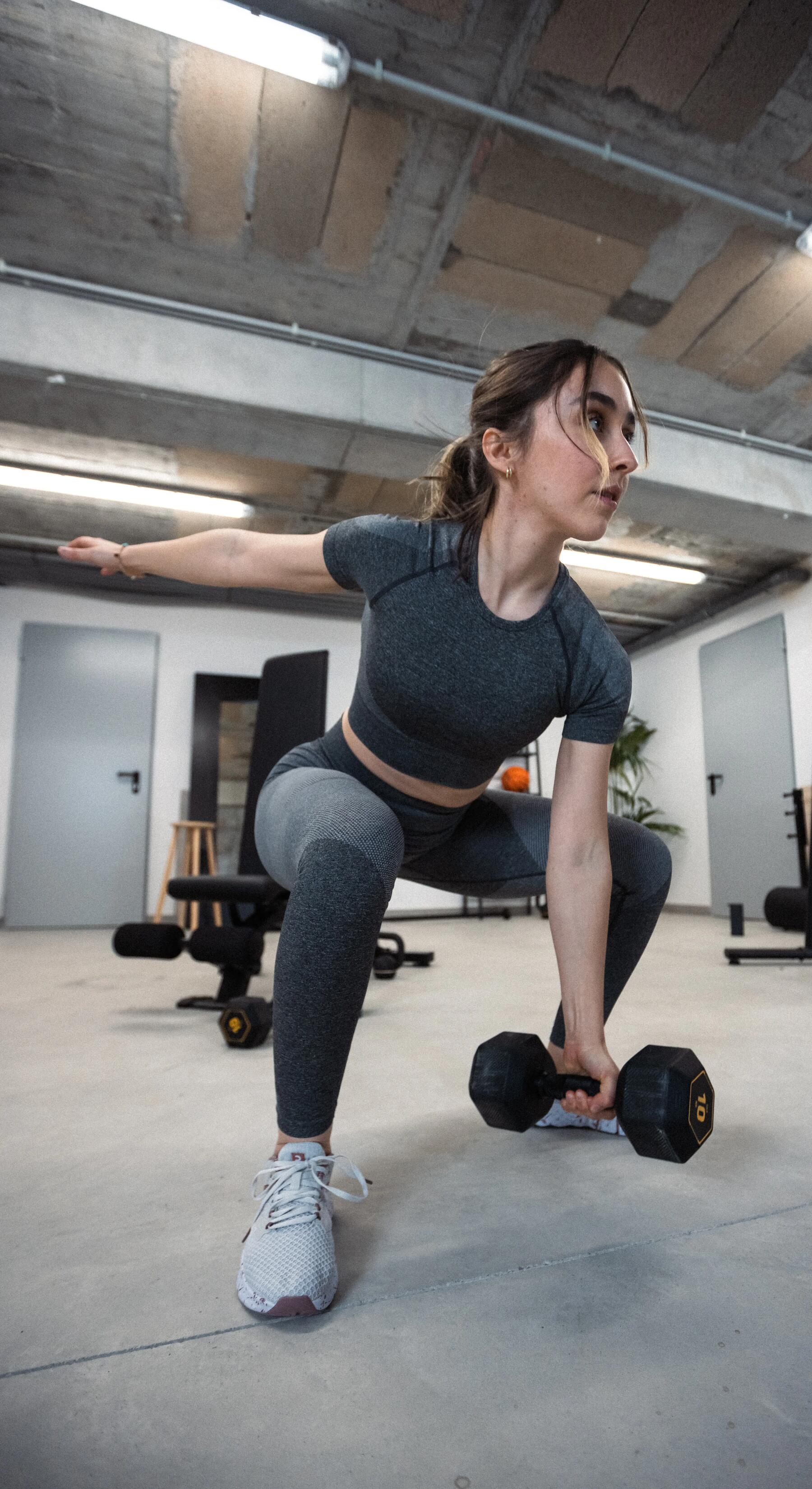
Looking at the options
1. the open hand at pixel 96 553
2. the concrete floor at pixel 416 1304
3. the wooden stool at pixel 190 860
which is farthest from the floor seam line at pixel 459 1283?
the wooden stool at pixel 190 860

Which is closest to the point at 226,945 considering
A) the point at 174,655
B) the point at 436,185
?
the point at 436,185

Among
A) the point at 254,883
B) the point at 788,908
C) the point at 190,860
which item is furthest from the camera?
the point at 190,860

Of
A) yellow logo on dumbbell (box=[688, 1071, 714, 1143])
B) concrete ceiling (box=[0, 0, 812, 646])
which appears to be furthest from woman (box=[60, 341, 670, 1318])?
concrete ceiling (box=[0, 0, 812, 646])

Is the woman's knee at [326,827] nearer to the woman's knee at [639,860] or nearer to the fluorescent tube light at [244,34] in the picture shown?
the woman's knee at [639,860]

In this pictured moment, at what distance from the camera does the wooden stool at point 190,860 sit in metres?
5.62

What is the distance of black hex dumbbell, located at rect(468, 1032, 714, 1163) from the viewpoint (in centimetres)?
85

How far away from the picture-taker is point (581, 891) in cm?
106

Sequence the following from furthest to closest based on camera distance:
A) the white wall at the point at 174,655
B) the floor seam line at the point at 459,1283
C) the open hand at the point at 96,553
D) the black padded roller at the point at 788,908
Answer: the white wall at the point at 174,655
the black padded roller at the point at 788,908
the open hand at the point at 96,553
the floor seam line at the point at 459,1283

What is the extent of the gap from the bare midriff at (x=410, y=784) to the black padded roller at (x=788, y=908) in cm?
296

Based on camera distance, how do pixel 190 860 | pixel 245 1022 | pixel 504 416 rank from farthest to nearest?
pixel 190 860
pixel 245 1022
pixel 504 416

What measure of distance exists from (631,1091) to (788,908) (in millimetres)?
3233

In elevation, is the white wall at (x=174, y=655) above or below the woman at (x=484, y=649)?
above

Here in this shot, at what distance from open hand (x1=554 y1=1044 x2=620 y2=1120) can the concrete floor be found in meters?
0.13

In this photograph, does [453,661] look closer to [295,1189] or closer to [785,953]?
[295,1189]
